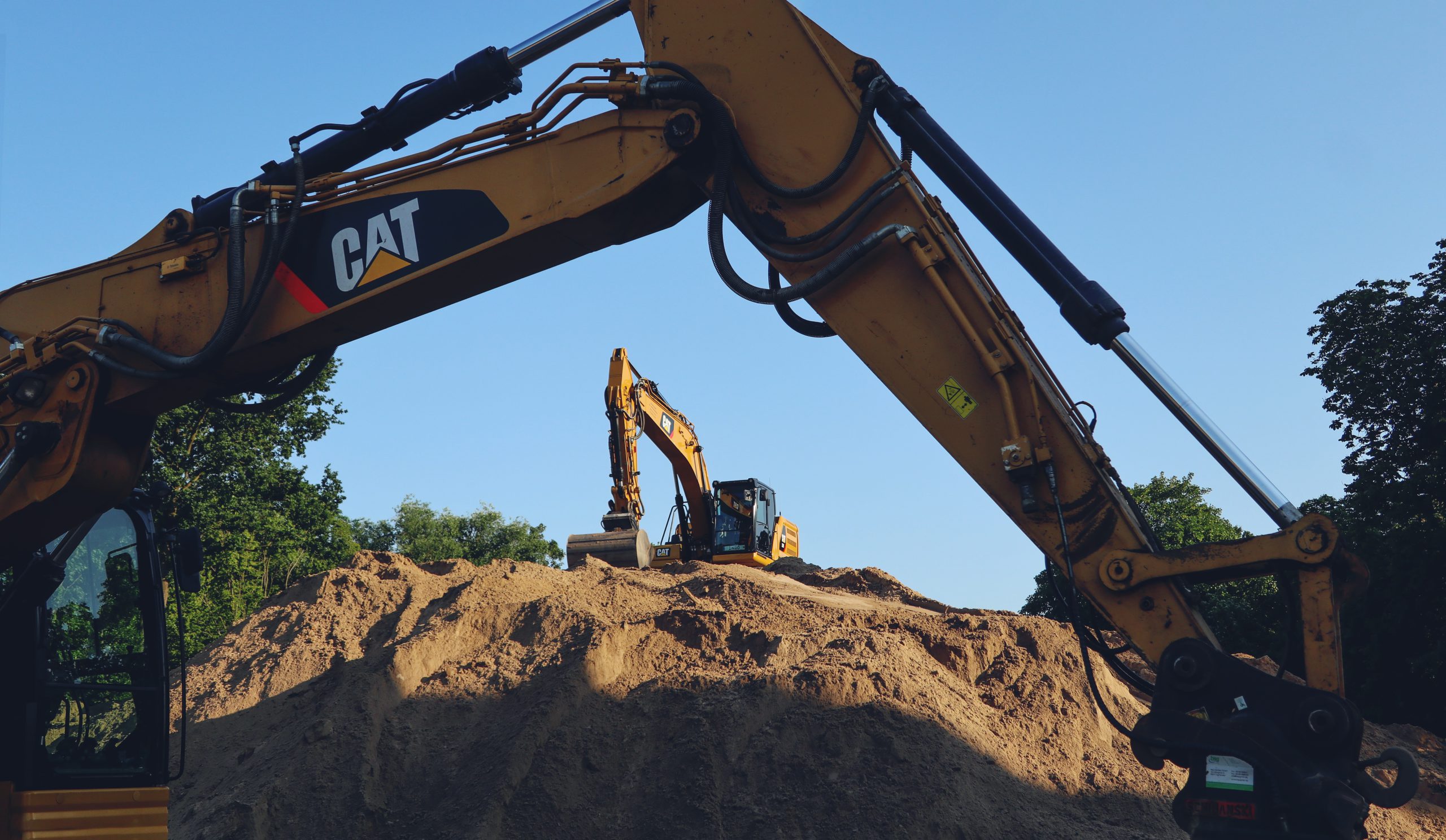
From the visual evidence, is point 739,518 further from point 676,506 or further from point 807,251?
point 807,251

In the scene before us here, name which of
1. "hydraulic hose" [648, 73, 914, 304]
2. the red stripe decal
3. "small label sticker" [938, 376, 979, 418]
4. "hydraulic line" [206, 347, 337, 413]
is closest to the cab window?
"hydraulic line" [206, 347, 337, 413]

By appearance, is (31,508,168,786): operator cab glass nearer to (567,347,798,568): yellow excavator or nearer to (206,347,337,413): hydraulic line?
(206,347,337,413): hydraulic line

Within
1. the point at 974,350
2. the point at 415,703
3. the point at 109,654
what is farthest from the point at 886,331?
the point at 415,703

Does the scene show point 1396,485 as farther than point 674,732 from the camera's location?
Yes

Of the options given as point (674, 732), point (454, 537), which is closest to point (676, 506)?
point (674, 732)

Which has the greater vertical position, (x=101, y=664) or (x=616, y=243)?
(x=616, y=243)

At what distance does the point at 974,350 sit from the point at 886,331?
1.42ft

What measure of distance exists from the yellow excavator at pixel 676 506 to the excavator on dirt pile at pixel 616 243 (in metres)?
8.80

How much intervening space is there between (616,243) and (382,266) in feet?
4.23

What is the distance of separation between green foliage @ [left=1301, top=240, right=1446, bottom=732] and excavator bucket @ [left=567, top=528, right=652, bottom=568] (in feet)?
36.8

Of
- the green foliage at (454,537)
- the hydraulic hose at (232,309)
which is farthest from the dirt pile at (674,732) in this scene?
the green foliage at (454,537)

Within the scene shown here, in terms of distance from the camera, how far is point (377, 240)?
6.12 metres

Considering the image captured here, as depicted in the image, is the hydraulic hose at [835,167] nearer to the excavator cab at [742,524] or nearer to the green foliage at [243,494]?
the excavator cab at [742,524]

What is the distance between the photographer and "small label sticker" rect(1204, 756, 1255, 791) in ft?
13.9
